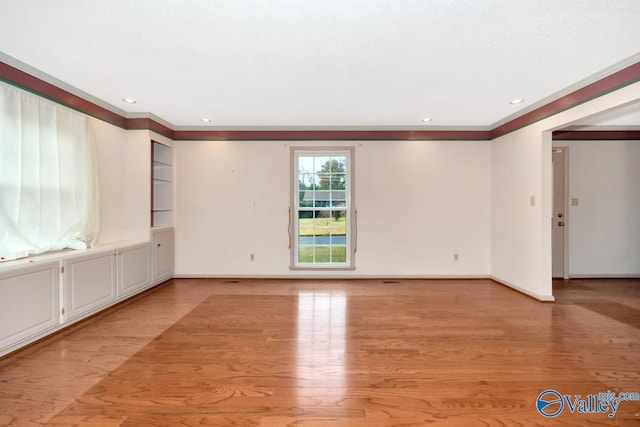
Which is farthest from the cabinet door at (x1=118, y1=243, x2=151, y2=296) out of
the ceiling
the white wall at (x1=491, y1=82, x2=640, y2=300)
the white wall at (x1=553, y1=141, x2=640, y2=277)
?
the white wall at (x1=553, y1=141, x2=640, y2=277)

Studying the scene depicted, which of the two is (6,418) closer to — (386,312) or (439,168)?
(386,312)

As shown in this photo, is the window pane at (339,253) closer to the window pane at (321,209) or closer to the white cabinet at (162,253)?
the window pane at (321,209)

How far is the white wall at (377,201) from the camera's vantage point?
4902 mm

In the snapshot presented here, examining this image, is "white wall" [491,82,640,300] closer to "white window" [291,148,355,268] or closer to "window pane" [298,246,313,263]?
"white window" [291,148,355,268]

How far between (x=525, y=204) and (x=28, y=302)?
18.8 ft

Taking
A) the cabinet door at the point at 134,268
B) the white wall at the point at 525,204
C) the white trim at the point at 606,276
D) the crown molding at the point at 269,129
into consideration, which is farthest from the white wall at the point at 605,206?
the cabinet door at the point at 134,268

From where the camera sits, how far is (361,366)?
223cm

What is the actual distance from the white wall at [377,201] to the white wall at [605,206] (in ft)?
4.98

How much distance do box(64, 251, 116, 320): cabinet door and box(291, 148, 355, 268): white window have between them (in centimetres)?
262

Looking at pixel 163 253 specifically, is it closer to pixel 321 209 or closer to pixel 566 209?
pixel 321 209

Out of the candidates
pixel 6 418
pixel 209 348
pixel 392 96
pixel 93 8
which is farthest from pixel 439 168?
pixel 6 418

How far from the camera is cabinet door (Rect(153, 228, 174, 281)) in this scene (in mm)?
4398

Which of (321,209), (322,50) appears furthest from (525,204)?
(322,50)

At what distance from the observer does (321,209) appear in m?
5.00
